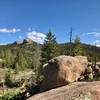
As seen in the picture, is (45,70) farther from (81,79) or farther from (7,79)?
(7,79)

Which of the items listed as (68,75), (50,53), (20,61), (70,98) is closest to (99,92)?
(70,98)

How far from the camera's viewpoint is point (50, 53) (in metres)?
59.8

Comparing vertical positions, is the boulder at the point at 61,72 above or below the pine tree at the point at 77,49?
below

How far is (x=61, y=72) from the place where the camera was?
27.7m

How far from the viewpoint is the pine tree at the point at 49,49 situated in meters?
59.4

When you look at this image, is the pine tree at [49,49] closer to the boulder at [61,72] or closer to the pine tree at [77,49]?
the pine tree at [77,49]

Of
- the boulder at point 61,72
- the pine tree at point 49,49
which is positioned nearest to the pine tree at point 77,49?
the pine tree at point 49,49

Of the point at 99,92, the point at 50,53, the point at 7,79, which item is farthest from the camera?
the point at 7,79

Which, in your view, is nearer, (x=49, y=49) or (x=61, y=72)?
(x=61, y=72)

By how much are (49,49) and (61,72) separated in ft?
108

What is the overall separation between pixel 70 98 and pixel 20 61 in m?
95.9

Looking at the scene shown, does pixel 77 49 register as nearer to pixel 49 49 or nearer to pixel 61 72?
pixel 49 49

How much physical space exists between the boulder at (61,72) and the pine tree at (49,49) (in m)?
29.0

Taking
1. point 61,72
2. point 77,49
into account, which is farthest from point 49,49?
point 61,72
